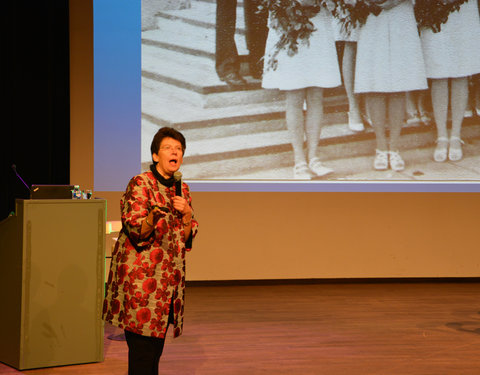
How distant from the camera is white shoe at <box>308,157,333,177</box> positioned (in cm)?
581

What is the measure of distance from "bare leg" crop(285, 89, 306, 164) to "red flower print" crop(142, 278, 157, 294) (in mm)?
3863

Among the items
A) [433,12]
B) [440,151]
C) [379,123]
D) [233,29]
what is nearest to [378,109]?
[379,123]

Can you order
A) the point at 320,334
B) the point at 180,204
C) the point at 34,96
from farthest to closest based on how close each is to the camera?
the point at 34,96 → the point at 320,334 → the point at 180,204

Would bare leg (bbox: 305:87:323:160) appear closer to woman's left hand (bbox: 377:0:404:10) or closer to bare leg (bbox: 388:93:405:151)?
bare leg (bbox: 388:93:405:151)

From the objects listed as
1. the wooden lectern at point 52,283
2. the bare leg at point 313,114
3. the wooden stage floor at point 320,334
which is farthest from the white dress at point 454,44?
the wooden lectern at point 52,283

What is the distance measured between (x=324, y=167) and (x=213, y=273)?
1605mm

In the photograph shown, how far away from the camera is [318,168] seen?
582cm

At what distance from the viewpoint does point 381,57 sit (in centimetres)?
578

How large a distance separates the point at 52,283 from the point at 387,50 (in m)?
4.12

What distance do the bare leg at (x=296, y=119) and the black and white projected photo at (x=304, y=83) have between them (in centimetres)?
1

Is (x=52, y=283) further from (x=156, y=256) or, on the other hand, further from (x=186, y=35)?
(x=186, y=35)

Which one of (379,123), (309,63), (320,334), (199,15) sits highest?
(199,15)

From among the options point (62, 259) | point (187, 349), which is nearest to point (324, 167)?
point (187, 349)

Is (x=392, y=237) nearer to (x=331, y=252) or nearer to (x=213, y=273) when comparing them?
(x=331, y=252)
